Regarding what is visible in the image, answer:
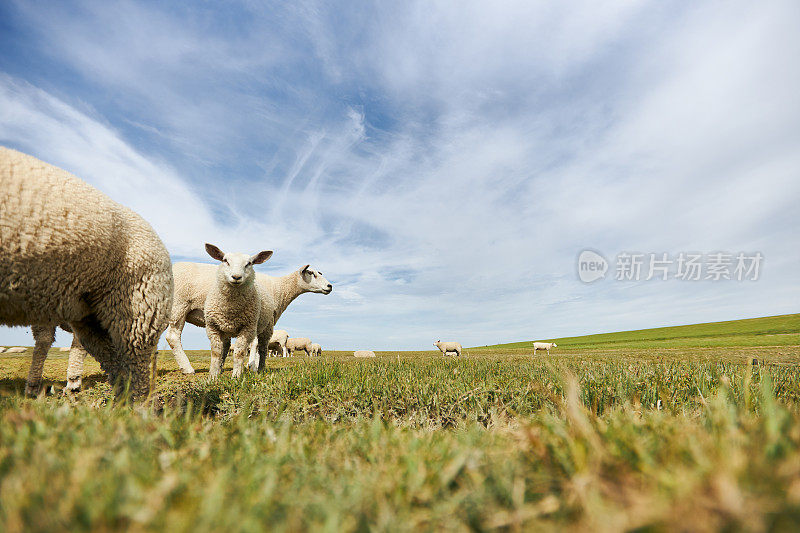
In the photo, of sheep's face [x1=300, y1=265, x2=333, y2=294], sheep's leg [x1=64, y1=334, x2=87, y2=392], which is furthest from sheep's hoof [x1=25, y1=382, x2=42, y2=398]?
sheep's face [x1=300, y1=265, x2=333, y2=294]

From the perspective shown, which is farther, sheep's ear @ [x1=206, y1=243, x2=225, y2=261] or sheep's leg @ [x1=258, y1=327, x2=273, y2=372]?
sheep's leg @ [x1=258, y1=327, x2=273, y2=372]

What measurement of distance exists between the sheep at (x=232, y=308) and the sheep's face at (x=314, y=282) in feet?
13.9

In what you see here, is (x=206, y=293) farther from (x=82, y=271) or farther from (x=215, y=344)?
(x=82, y=271)

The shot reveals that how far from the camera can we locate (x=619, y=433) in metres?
1.58

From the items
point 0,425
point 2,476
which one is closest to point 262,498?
point 2,476

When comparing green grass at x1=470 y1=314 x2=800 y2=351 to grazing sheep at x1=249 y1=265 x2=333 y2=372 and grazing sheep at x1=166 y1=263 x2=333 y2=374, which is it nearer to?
grazing sheep at x1=249 y1=265 x2=333 y2=372

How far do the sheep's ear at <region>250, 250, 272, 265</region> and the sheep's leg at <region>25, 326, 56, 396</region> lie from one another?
3640 millimetres

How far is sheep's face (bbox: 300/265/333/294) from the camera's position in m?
13.1

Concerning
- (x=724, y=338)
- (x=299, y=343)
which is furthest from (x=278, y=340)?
(x=724, y=338)

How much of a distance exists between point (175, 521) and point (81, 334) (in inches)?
222

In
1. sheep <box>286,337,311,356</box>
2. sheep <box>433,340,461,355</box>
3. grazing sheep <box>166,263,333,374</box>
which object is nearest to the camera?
grazing sheep <box>166,263,333,374</box>

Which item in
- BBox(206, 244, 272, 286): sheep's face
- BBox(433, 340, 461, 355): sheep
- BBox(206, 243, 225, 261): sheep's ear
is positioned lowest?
BBox(433, 340, 461, 355): sheep

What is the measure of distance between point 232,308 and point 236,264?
1.13m

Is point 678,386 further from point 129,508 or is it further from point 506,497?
point 129,508
